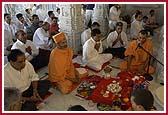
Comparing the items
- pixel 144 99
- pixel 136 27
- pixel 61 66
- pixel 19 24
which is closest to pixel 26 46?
pixel 61 66

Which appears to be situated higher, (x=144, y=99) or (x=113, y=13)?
(x=113, y=13)

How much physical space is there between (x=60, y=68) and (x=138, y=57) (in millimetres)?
1189

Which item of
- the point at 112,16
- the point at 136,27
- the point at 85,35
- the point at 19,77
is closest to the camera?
the point at 19,77

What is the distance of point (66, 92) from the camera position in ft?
11.4

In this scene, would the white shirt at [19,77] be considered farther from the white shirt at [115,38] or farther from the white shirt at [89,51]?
the white shirt at [115,38]

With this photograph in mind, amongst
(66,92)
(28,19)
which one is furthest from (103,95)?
(28,19)

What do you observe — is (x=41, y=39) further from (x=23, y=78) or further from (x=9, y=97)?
(x=9, y=97)

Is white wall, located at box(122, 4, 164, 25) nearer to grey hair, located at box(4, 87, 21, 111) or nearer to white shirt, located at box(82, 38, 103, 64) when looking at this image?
white shirt, located at box(82, 38, 103, 64)

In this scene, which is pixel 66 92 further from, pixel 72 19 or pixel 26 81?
pixel 72 19

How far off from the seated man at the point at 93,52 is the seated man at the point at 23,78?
111cm

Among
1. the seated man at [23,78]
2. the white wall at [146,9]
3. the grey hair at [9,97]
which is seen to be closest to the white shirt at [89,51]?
the seated man at [23,78]

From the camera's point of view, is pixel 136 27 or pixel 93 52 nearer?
pixel 93 52

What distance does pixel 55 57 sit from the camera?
3.42 m

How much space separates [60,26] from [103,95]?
1828 mm
